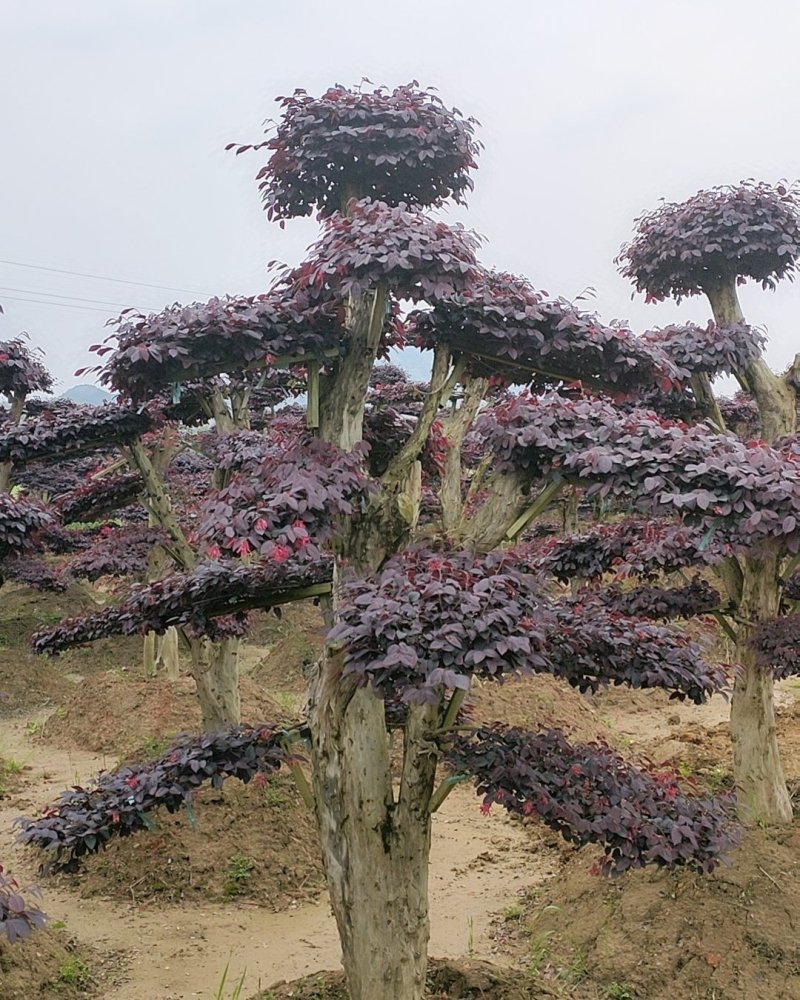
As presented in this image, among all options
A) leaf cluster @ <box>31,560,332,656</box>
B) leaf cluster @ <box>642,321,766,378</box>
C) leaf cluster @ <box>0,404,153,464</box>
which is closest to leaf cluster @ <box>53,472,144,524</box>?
leaf cluster @ <box>0,404,153,464</box>

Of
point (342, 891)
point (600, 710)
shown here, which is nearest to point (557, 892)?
point (342, 891)

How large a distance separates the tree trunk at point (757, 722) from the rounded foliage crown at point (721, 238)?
6.86 ft

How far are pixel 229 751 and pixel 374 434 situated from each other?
161 cm

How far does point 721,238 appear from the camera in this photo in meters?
5.86

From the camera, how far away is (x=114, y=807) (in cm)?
355

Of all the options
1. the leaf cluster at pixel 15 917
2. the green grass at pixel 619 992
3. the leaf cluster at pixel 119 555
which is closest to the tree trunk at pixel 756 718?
the green grass at pixel 619 992

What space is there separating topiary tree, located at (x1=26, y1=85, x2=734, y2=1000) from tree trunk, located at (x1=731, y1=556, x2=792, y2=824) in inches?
79.8

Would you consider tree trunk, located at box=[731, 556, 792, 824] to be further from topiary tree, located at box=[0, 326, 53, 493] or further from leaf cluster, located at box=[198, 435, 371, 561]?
topiary tree, located at box=[0, 326, 53, 493]

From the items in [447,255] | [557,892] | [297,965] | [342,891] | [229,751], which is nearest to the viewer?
[447,255]

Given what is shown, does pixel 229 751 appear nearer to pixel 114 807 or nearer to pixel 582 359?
pixel 114 807

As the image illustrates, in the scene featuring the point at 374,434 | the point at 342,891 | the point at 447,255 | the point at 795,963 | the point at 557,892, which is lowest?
the point at 557,892

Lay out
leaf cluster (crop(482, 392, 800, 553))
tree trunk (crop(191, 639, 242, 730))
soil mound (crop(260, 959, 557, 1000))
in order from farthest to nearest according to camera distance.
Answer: tree trunk (crop(191, 639, 242, 730)) < soil mound (crop(260, 959, 557, 1000)) < leaf cluster (crop(482, 392, 800, 553))

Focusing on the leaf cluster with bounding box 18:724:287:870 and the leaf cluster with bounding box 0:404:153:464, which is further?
the leaf cluster with bounding box 0:404:153:464

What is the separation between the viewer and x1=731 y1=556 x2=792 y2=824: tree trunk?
18.0ft
